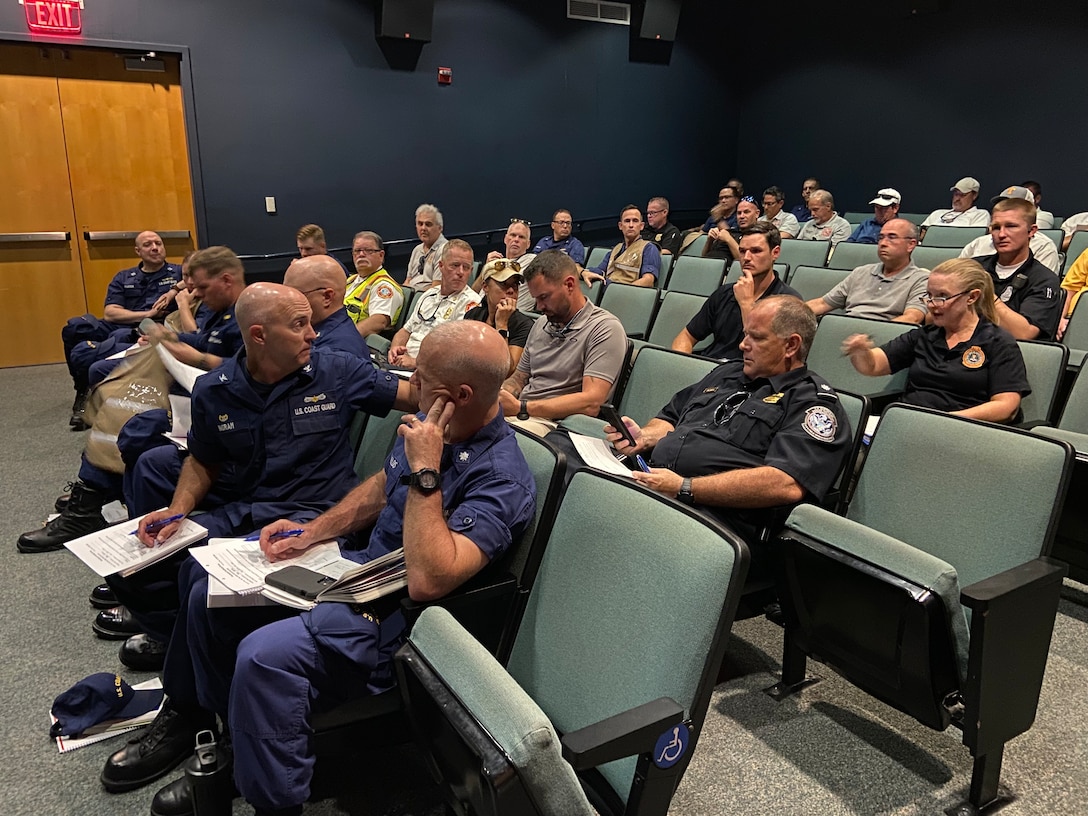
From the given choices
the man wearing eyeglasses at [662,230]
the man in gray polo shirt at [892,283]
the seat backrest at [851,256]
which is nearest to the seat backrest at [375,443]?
the man in gray polo shirt at [892,283]

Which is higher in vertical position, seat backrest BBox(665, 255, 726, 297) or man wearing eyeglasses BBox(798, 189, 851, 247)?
man wearing eyeglasses BBox(798, 189, 851, 247)

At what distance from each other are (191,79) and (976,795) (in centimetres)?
767

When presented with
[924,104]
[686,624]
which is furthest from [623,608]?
[924,104]

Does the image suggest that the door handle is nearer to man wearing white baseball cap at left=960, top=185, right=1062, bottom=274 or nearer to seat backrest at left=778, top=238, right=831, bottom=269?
seat backrest at left=778, top=238, right=831, bottom=269

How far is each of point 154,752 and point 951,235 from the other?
6.80 m

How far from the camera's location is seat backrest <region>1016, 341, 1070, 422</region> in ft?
8.67

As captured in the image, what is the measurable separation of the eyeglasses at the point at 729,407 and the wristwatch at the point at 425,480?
1.14 meters

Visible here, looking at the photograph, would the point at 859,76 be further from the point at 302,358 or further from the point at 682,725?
the point at 682,725

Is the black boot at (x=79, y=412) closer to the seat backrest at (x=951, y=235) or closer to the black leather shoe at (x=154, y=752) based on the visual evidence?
the black leather shoe at (x=154, y=752)

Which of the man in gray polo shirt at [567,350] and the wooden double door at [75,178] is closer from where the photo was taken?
the man in gray polo shirt at [567,350]

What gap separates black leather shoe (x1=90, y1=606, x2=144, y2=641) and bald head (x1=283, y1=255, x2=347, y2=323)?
1.21 metres

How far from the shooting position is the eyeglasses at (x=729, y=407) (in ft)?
7.61

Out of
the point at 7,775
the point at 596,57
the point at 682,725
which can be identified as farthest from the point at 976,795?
the point at 596,57

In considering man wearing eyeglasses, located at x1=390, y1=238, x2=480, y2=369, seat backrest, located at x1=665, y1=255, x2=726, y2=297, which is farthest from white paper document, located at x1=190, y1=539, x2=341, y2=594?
seat backrest, located at x1=665, y1=255, x2=726, y2=297
